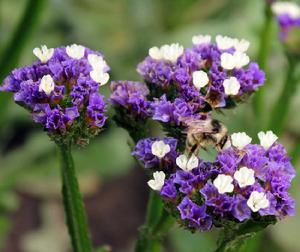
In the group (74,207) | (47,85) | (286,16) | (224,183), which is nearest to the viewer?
(224,183)

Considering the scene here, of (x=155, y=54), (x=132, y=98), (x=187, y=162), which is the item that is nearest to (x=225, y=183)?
(x=187, y=162)

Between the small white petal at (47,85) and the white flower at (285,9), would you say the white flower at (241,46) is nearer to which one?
the small white petal at (47,85)

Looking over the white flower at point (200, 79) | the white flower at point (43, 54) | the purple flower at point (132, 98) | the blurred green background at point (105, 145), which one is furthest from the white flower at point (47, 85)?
the blurred green background at point (105, 145)

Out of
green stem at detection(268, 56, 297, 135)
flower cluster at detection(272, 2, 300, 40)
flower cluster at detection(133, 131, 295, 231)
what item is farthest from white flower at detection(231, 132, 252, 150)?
flower cluster at detection(272, 2, 300, 40)

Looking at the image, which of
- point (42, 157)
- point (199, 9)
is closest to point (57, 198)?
point (42, 157)

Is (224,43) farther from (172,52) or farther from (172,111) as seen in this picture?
(172,111)
